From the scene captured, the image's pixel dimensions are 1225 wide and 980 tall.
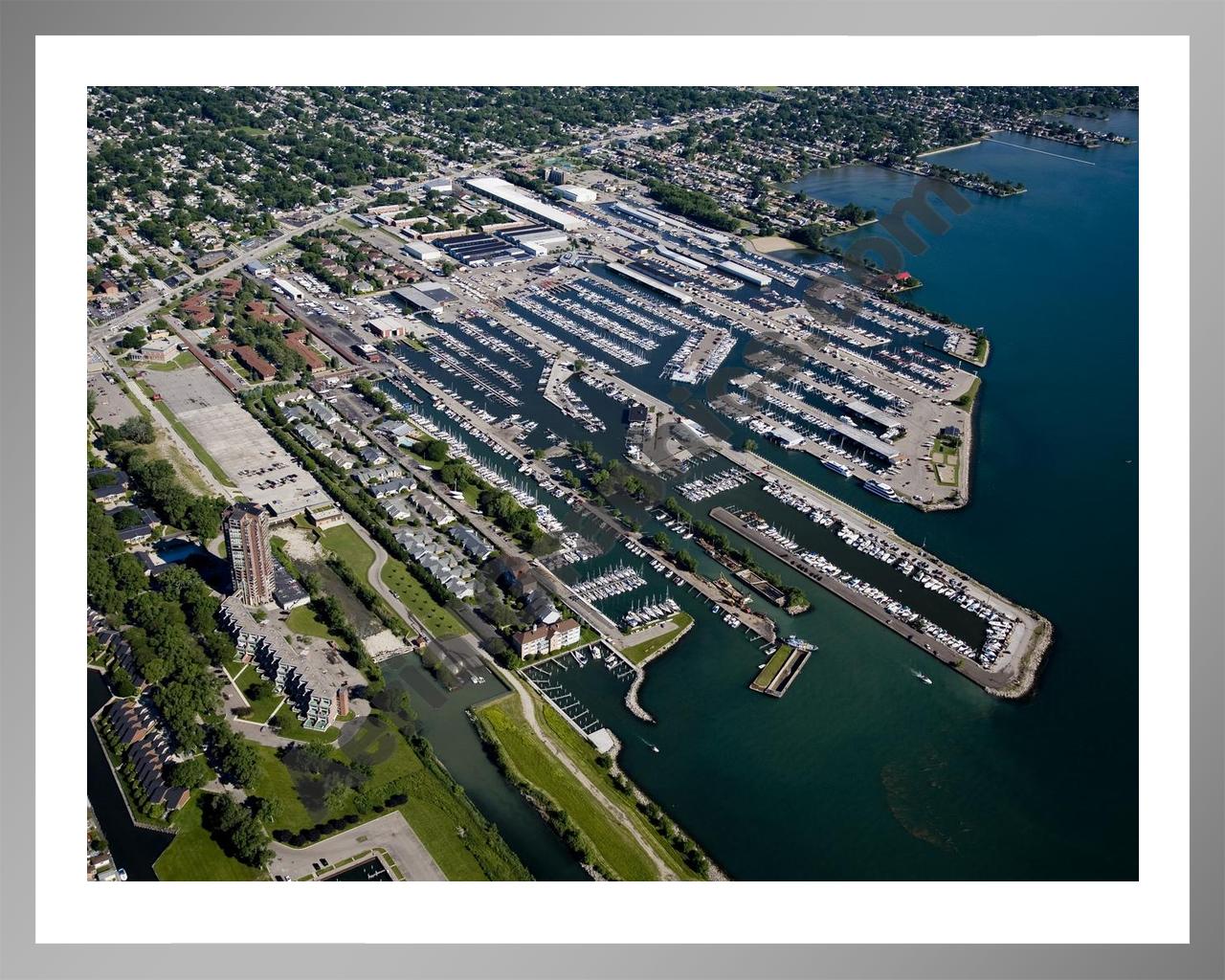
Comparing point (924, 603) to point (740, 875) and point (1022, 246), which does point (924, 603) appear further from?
point (1022, 246)

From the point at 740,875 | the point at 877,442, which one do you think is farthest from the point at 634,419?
the point at 740,875

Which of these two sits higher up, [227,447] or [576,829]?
[227,447]

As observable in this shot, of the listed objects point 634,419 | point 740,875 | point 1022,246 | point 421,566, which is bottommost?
point 740,875

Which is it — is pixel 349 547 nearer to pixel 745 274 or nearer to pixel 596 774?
pixel 596 774

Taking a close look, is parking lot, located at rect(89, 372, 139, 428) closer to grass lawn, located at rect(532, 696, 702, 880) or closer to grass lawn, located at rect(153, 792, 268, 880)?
grass lawn, located at rect(153, 792, 268, 880)

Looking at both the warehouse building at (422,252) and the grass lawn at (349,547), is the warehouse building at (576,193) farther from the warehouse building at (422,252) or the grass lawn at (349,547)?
the grass lawn at (349,547)

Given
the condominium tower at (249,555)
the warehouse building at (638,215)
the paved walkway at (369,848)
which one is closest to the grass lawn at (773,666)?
the paved walkway at (369,848)
